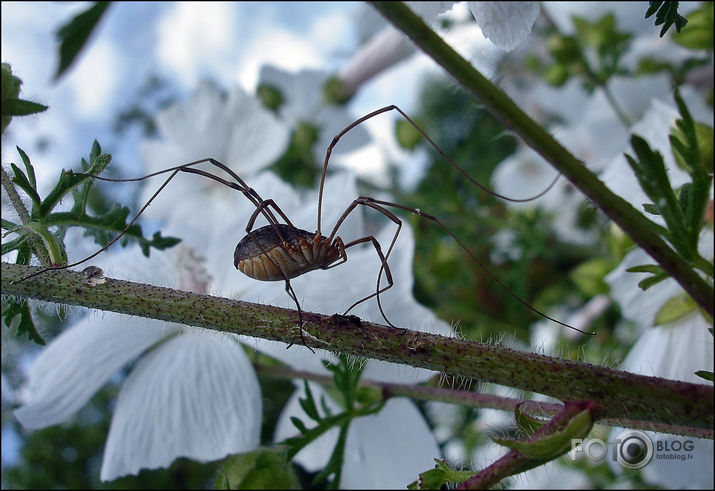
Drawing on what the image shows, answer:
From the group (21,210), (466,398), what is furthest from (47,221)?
(466,398)

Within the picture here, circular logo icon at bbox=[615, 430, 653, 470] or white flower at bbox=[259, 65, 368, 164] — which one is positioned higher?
white flower at bbox=[259, 65, 368, 164]

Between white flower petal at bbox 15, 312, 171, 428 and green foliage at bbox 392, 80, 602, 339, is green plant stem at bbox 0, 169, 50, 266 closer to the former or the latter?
white flower petal at bbox 15, 312, 171, 428

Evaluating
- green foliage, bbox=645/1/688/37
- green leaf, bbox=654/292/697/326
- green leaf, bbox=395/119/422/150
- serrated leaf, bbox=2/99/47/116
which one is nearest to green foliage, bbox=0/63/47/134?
serrated leaf, bbox=2/99/47/116

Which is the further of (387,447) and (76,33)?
(387,447)

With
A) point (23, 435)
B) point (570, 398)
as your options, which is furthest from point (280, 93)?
point (570, 398)

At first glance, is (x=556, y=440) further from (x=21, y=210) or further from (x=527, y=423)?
(x=21, y=210)

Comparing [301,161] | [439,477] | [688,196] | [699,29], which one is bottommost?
[439,477]

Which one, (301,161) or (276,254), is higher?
(301,161)

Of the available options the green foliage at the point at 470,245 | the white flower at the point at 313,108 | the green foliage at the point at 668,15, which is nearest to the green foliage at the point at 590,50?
the green foliage at the point at 470,245
